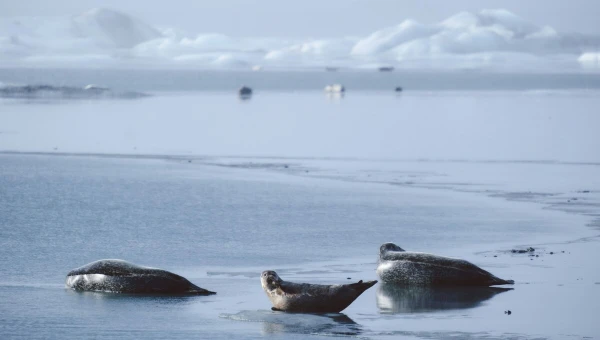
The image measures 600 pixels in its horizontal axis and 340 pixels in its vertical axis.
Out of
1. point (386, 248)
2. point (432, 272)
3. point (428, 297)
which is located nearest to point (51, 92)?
point (386, 248)

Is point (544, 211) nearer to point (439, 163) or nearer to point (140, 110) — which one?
point (439, 163)

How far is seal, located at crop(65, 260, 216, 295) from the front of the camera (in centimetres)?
1236

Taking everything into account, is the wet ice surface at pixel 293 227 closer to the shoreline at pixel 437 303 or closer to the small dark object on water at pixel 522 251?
the shoreline at pixel 437 303

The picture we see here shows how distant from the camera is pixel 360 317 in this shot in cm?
1127

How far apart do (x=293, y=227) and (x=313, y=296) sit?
6.06 m

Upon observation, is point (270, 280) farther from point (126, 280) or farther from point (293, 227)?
point (293, 227)

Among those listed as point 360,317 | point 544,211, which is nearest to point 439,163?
point 544,211

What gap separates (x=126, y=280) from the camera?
1242cm

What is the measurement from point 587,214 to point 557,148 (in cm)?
1555

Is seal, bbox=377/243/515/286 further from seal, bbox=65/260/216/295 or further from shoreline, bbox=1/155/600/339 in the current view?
seal, bbox=65/260/216/295

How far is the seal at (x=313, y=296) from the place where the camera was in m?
11.5

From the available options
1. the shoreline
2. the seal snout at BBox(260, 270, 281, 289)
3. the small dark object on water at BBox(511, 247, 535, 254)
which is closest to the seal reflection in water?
the shoreline

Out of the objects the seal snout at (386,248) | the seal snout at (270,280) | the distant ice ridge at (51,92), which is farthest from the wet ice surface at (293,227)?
the distant ice ridge at (51,92)

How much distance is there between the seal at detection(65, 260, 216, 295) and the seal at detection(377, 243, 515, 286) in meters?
2.06
